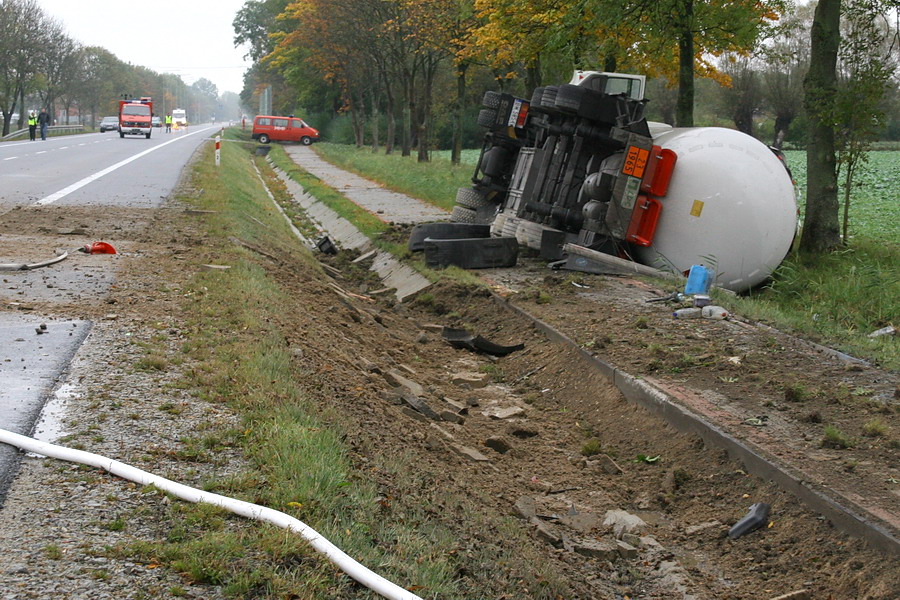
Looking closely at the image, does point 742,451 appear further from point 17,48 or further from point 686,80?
point 17,48

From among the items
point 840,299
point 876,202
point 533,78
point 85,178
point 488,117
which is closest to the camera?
point 840,299

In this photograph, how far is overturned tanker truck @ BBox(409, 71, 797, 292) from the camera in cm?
1188

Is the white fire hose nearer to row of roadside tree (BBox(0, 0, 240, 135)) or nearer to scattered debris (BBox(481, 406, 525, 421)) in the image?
scattered debris (BBox(481, 406, 525, 421))

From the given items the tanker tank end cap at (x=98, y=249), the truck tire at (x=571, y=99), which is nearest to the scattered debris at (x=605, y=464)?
the tanker tank end cap at (x=98, y=249)

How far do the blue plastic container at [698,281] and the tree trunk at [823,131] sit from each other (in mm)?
4290

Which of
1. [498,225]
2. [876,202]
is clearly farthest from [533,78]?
[498,225]

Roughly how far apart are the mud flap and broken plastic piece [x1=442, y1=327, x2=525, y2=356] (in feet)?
8.86

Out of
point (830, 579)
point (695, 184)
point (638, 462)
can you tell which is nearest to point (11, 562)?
point (830, 579)

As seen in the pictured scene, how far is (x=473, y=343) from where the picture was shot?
10.4 meters

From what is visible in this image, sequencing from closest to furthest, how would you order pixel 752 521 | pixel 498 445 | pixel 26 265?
pixel 752 521 < pixel 498 445 < pixel 26 265

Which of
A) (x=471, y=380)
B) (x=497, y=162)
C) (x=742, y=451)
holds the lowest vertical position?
(x=471, y=380)

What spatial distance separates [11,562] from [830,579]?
374 cm

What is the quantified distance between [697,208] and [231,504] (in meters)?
9.21

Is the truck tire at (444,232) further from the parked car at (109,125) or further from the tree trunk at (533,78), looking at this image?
the parked car at (109,125)
